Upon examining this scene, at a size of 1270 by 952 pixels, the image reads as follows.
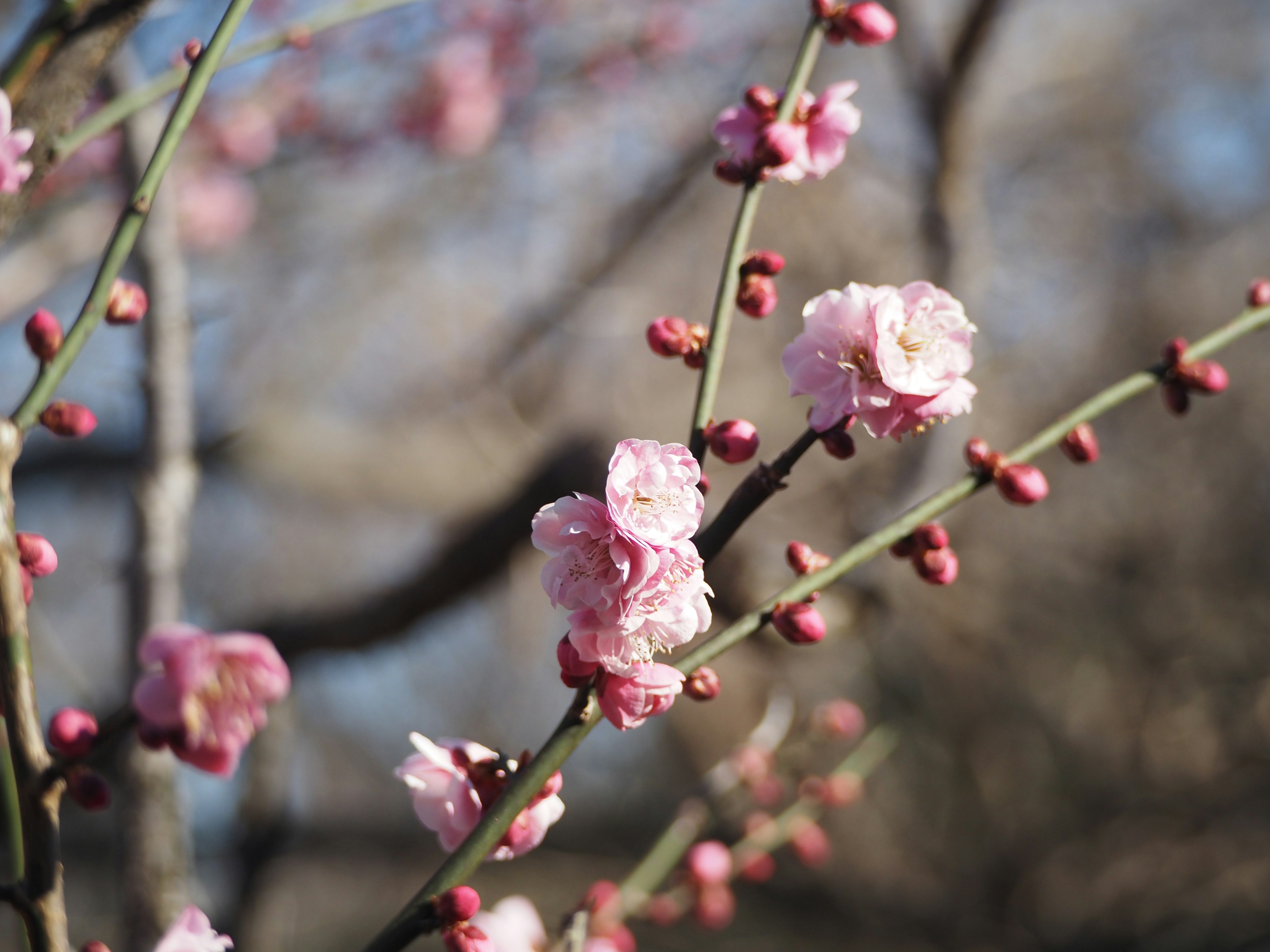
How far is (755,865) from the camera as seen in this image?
1.38 meters

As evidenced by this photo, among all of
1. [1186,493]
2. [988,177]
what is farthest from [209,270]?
[1186,493]

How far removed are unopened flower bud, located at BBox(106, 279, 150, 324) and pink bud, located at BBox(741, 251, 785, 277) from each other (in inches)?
15.6

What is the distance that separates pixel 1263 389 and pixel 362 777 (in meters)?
4.44

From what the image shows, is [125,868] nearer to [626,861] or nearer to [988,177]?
[626,861]

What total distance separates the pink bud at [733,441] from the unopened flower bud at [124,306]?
0.37 m

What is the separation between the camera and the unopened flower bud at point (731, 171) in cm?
65

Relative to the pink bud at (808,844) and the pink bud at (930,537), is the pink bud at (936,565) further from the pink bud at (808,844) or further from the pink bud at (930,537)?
the pink bud at (808,844)

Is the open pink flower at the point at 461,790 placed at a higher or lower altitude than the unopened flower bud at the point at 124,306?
lower

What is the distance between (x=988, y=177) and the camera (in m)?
4.32

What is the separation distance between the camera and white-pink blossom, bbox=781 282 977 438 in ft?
1.78

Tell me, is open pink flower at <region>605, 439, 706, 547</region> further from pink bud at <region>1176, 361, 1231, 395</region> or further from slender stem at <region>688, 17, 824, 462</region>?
pink bud at <region>1176, 361, 1231, 395</region>

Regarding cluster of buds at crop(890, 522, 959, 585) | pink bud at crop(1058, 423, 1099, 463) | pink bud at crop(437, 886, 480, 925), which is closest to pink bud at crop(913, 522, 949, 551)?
cluster of buds at crop(890, 522, 959, 585)

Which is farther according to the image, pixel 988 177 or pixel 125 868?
pixel 988 177

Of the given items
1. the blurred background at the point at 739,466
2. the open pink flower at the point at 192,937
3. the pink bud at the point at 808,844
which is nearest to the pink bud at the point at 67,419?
the open pink flower at the point at 192,937
